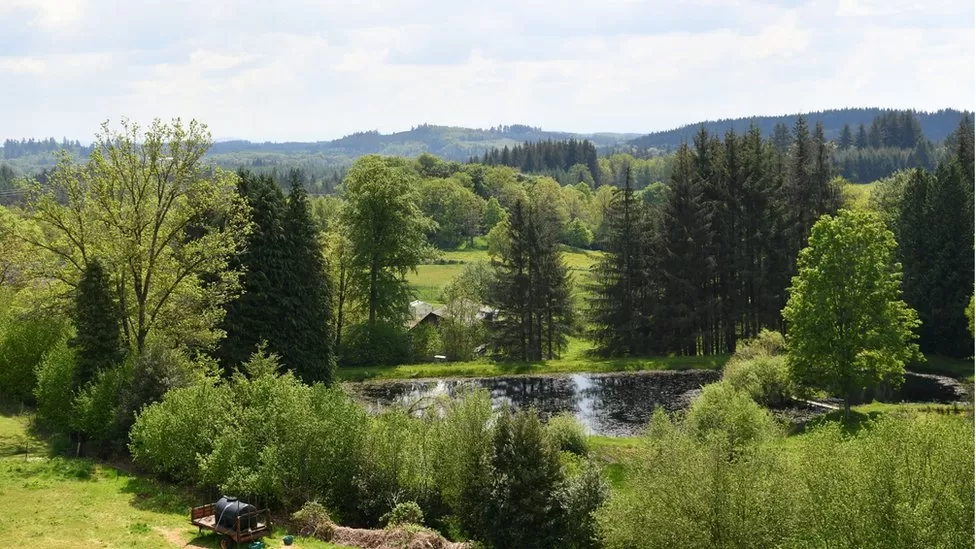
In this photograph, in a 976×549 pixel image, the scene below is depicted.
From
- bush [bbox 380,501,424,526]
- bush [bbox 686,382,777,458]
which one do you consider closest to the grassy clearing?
bush [bbox 686,382,777,458]

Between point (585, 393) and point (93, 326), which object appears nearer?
point (93, 326)

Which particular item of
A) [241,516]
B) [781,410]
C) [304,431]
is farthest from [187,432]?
[781,410]

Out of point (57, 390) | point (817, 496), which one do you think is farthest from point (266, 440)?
point (817, 496)

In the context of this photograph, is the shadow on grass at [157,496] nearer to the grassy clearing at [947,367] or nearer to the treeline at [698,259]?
the treeline at [698,259]

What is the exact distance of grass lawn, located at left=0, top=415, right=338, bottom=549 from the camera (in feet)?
73.4

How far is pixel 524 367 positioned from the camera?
183ft

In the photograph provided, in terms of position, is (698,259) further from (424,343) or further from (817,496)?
(817,496)

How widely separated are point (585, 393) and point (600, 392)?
3.10ft

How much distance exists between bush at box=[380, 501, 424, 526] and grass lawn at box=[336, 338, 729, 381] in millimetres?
26380

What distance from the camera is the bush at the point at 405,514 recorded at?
26077 mm

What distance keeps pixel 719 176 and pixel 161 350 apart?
42652mm

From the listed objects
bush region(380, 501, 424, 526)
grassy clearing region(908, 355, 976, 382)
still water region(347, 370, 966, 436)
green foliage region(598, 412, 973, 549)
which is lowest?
grassy clearing region(908, 355, 976, 382)

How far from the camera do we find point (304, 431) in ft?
89.6

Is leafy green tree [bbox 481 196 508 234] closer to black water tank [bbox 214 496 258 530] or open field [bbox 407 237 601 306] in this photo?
open field [bbox 407 237 601 306]
